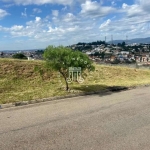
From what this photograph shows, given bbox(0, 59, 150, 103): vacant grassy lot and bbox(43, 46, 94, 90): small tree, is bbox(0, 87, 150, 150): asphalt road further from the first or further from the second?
bbox(43, 46, 94, 90): small tree

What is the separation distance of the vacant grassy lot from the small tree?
1249 mm

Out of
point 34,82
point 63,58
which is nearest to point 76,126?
point 63,58

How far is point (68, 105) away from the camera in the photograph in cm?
930

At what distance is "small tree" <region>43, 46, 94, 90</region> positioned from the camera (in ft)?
38.3

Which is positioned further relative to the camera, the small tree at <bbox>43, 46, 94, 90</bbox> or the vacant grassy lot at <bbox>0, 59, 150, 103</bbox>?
the small tree at <bbox>43, 46, 94, 90</bbox>

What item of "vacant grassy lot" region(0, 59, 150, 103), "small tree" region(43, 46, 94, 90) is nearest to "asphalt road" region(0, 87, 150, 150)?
"vacant grassy lot" region(0, 59, 150, 103)

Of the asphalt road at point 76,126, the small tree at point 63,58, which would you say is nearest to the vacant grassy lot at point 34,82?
the small tree at point 63,58

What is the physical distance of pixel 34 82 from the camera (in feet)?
47.9

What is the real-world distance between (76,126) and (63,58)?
558 centimetres

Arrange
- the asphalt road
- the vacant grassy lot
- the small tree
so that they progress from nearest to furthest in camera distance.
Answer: the asphalt road, the vacant grassy lot, the small tree

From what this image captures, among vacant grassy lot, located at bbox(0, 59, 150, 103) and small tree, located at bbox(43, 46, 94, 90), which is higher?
small tree, located at bbox(43, 46, 94, 90)

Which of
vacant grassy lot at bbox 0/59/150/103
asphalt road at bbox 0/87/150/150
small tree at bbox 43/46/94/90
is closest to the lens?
asphalt road at bbox 0/87/150/150

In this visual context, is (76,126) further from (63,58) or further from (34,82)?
(34,82)

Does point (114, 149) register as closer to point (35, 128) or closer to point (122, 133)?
point (122, 133)
